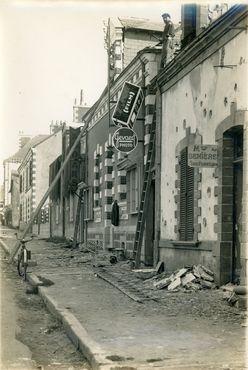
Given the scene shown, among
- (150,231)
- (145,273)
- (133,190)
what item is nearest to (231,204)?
(145,273)

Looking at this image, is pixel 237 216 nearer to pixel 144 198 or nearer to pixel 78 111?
pixel 144 198

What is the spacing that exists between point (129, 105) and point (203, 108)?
4676mm

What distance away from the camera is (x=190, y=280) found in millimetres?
10258

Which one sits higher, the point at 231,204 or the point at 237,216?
the point at 231,204

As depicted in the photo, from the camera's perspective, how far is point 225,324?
288 inches

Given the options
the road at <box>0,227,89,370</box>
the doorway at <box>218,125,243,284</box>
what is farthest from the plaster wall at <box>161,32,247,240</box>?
the road at <box>0,227,89,370</box>

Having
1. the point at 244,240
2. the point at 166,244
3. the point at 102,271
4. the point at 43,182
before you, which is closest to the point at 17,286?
the point at 102,271

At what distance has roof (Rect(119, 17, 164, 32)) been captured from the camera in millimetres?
19266

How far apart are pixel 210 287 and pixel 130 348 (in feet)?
14.1

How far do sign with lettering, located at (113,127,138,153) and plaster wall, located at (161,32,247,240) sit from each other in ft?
3.44

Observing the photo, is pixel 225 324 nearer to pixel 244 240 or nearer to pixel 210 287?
pixel 244 240

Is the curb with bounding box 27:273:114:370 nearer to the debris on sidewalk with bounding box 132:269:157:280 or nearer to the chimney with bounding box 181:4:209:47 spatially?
the debris on sidewalk with bounding box 132:269:157:280

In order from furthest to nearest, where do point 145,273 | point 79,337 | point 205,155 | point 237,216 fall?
point 145,273, point 237,216, point 205,155, point 79,337

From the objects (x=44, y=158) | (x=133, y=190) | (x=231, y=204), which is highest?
(x=44, y=158)
